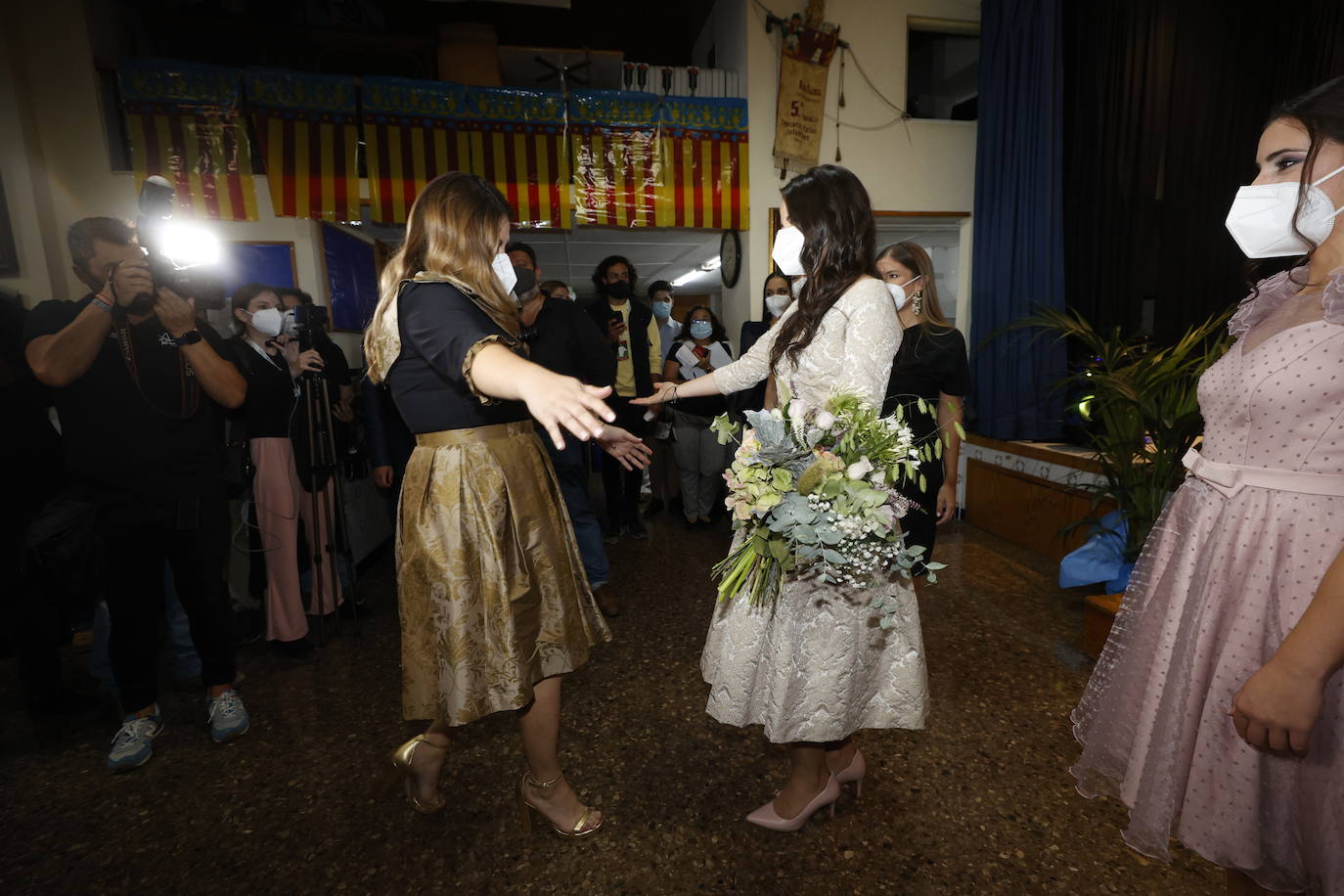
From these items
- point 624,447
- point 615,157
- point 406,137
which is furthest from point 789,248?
point 406,137

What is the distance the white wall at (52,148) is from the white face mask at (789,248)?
362 cm

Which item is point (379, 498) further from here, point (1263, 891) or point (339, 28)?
point (1263, 891)

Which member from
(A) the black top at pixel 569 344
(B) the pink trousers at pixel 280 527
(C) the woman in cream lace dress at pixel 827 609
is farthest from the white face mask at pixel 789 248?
(B) the pink trousers at pixel 280 527

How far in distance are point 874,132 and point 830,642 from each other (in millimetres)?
4265

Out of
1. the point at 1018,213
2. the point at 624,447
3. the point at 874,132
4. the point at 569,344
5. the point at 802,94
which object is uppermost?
the point at 802,94

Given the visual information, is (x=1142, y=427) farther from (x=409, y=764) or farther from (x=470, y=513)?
(x=409, y=764)

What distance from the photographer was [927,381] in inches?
77.3

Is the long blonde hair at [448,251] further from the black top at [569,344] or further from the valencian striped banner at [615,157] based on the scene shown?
the valencian striped banner at [615,157]

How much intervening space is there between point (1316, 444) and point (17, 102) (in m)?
5.20

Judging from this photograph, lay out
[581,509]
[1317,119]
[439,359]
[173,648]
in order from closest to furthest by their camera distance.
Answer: [1317,119] → [439,359] → [173,648] → [581,509]

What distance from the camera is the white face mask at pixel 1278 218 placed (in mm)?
813

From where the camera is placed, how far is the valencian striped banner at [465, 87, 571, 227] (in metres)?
3.85

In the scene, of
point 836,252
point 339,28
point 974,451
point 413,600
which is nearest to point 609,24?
point 339,28

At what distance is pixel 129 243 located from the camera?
171 centimetres
